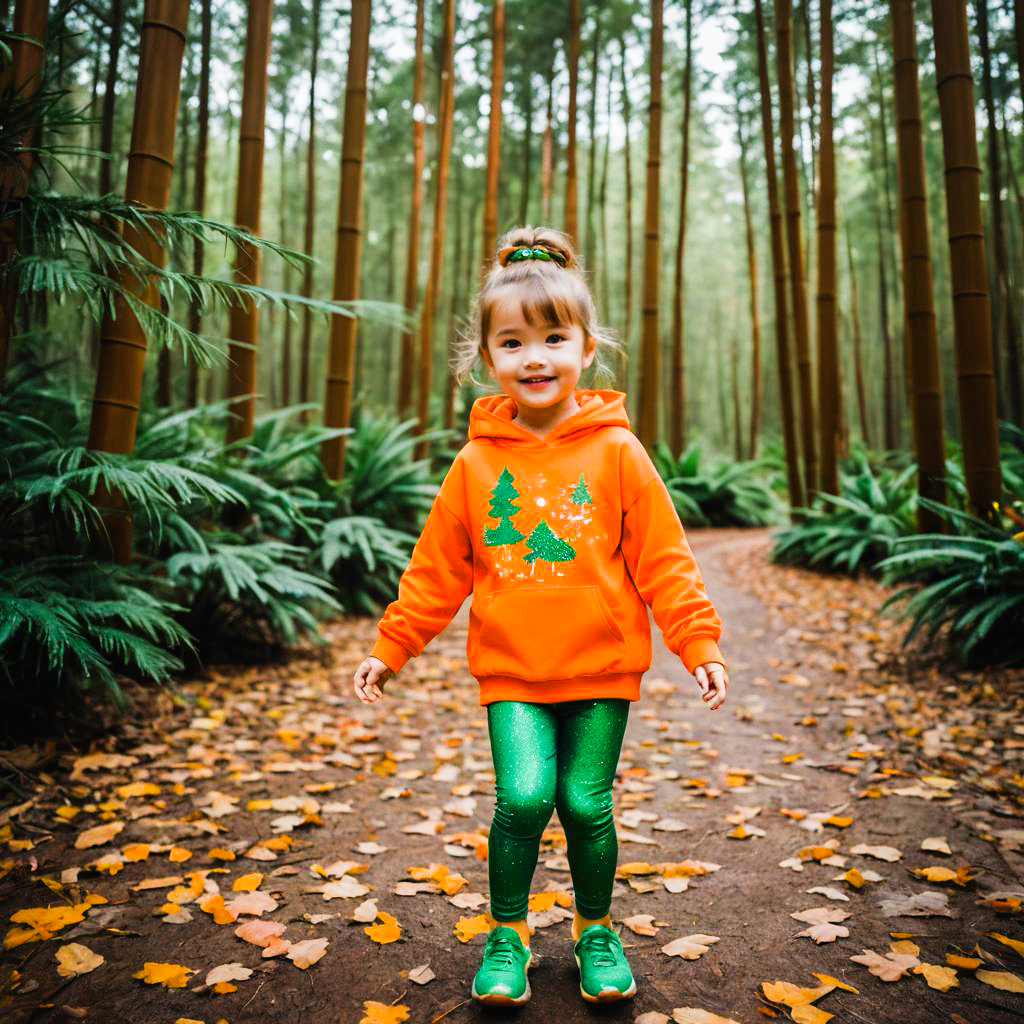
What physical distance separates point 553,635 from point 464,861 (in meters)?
1.22

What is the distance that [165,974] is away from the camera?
1.73 meters

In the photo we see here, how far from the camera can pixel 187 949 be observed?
185cm

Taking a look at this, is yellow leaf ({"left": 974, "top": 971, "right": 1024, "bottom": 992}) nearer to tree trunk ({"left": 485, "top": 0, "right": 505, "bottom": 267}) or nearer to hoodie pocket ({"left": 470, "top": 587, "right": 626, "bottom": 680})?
hoodie pocket ({"left": 470, "top": 587, "right": 626, "bottom": 680})

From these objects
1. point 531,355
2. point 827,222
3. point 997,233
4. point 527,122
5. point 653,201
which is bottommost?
point 531,355

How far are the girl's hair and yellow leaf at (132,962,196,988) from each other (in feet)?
5.16

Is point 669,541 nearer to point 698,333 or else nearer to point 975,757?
point 975,757

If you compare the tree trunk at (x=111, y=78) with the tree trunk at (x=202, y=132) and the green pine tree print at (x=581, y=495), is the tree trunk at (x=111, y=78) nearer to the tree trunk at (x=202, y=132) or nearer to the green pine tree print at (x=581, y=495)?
the tree trunk at (x=202, y=132)

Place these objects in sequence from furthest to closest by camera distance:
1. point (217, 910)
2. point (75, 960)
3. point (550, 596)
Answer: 1. point (217, 910)
2. point (75, 960)
3. point (550, 596)

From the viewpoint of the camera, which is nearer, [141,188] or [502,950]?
[502,950]

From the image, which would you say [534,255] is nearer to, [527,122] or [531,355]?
[531,355]

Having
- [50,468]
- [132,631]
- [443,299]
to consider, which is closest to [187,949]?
[132,631]

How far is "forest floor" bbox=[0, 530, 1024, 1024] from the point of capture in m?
1.69

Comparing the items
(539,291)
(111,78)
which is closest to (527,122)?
(111,78)

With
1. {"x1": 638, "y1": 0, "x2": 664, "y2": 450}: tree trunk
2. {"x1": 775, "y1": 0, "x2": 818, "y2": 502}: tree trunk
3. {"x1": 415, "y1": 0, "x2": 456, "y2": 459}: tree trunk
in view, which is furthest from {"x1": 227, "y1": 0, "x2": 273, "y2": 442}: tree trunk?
{"x1": 775, "y1": 0, "x2": 818, "y2": 502}: tree trunk
